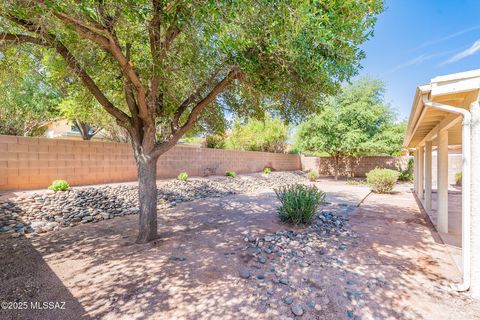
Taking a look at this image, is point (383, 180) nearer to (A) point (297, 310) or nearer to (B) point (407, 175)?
(B) point (407, 175)

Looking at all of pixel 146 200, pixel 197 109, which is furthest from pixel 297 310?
pixel 197 109

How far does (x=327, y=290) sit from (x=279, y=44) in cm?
370

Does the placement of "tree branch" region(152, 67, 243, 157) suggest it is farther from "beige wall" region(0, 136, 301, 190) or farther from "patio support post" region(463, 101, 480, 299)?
"beige wall" region(0, 136, 301, 190)

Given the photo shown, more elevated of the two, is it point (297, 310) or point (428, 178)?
point (428, 178)

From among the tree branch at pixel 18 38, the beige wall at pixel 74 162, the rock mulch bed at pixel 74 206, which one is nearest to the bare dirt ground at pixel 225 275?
the rock mulch bed at pixel 74 206

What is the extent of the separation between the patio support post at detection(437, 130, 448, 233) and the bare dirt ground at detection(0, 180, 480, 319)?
0.94ft

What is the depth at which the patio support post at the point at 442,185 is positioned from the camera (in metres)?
5.28

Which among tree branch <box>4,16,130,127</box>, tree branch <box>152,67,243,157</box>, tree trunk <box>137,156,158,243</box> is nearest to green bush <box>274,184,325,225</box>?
tree branch <box>152,67,243,157</box>

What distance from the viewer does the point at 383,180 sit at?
10.9m

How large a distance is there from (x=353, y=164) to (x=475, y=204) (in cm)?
1920

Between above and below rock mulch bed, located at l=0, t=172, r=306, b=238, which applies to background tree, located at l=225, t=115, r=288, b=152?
above

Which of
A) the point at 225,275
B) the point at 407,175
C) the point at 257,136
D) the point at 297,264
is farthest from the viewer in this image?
the point at 257,136

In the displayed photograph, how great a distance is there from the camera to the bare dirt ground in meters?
2.66

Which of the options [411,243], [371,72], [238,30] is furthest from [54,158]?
[371,72]
